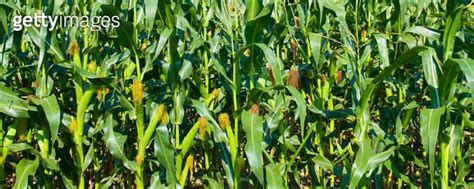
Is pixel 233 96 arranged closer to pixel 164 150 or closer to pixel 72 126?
pixel 164 150

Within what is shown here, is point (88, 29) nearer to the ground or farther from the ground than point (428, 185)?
farther from the ground

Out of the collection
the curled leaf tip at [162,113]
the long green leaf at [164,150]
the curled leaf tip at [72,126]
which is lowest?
the long green leaf at [164,150]

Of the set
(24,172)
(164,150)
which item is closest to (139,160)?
(164,150)

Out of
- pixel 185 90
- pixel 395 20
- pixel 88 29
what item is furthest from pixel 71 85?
pixel 395 20

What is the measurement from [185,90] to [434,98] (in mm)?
1479

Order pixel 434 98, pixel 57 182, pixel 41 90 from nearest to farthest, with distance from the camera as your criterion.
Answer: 1. pixel 434 98
2. pixel 41 90
3. pixel 57 182

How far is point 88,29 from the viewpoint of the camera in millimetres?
3461

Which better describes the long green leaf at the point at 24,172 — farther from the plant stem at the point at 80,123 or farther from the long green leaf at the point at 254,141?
the long green leaf at the point at 254,141

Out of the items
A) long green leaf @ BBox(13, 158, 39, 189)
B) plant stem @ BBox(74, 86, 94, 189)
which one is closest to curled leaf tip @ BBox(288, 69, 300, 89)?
plant stem @ BBox(74, 86, 94, 189)

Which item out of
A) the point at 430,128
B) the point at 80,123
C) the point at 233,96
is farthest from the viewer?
the point at 80,123

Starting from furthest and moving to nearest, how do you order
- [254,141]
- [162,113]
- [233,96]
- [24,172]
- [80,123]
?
[80,123]
[233,96]
[24,172]
[162,113]
[254,141]

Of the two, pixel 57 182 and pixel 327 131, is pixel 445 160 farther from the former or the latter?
pixel 57 182

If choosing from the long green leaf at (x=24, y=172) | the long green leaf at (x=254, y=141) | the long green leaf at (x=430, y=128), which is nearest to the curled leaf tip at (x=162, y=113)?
the long green leaf at (x=254, y=141)

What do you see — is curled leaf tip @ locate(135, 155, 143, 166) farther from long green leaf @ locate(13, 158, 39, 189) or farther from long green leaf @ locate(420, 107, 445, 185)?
long green leaf @ locate(420, 107, 445, 185)
